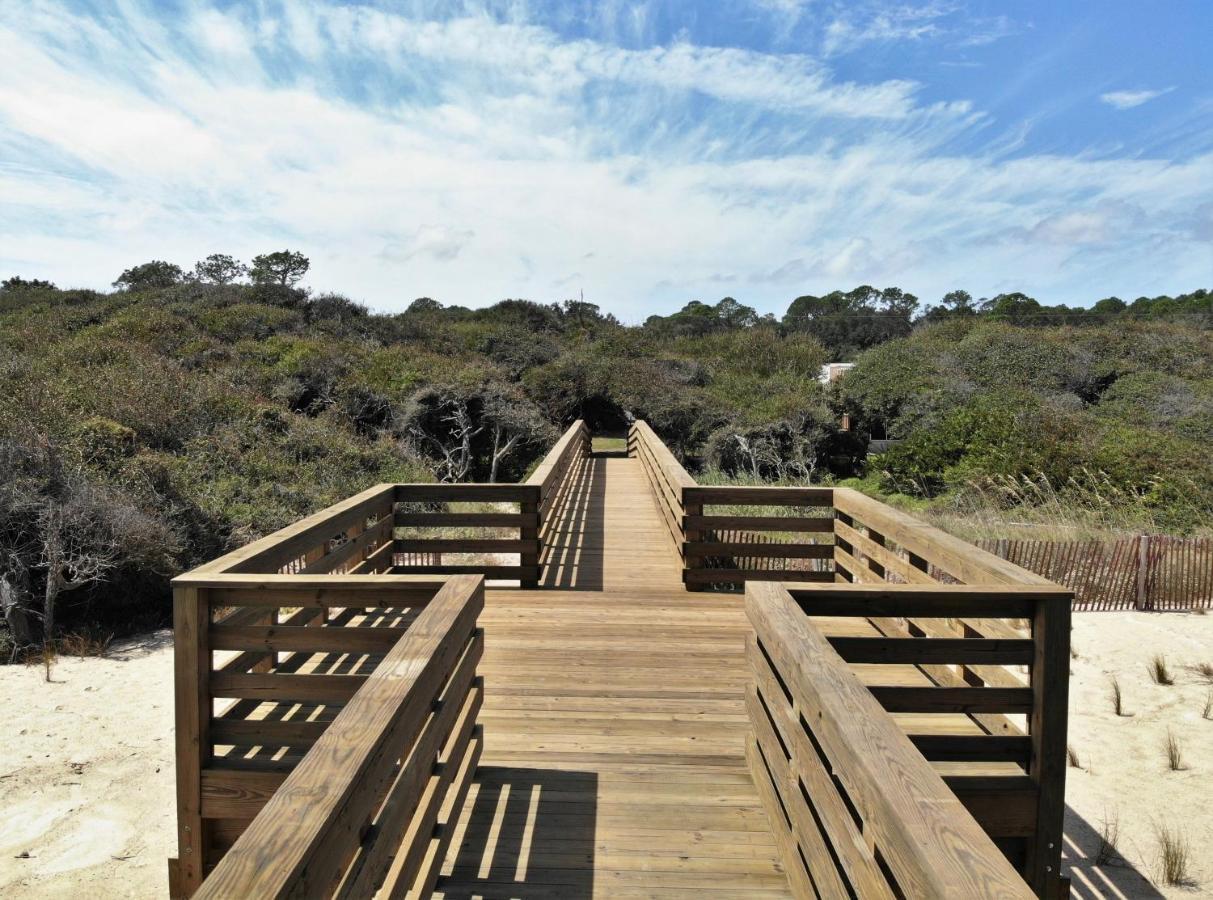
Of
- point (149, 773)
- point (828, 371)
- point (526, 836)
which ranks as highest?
point (828, 371)

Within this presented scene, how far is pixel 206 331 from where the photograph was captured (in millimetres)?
23516

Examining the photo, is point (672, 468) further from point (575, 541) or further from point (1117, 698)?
point (1117, 698)

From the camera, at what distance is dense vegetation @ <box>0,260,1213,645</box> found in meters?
9.67

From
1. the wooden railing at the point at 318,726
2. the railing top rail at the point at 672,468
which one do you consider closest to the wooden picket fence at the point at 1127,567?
the railing top rail at the point at 672,468

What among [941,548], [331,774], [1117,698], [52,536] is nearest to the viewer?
[331,774]

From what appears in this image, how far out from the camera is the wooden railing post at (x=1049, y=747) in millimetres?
2961

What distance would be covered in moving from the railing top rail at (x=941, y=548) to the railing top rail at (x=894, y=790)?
116 cm

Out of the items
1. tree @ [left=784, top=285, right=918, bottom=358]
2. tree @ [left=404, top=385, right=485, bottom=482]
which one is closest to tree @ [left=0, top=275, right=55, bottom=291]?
tree @ [left=404, top=385, right=485, bottom=482]

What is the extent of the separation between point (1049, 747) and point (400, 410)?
18503mm

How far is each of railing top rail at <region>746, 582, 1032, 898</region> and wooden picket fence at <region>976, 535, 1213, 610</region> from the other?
8724mm

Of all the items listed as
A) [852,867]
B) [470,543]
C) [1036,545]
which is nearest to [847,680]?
[852,867]

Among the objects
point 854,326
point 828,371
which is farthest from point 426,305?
point 854,326

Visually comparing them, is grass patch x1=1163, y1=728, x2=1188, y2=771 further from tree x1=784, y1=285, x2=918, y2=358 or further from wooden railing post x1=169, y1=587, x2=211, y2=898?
tree x1=784, y1=285, x2=918, y2=358

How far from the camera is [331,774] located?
1673mm
